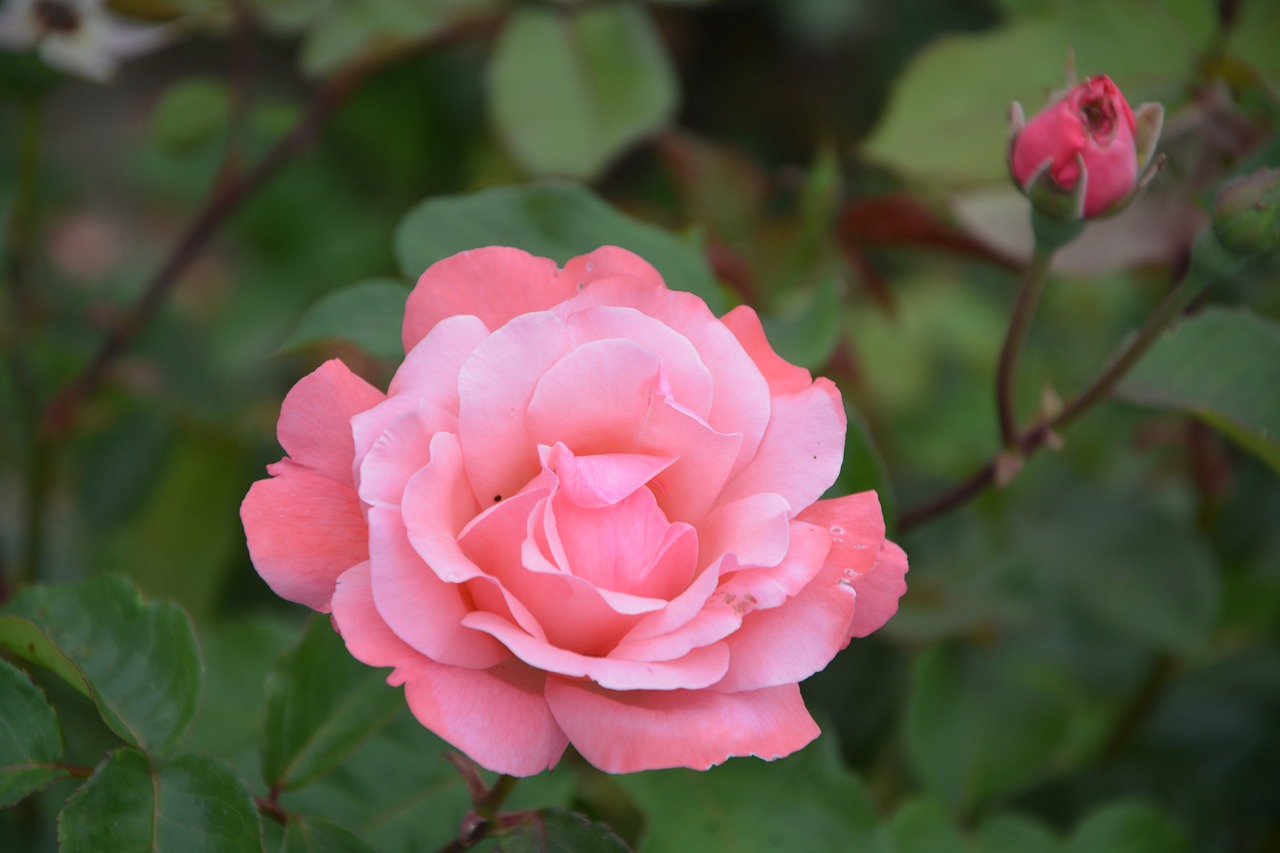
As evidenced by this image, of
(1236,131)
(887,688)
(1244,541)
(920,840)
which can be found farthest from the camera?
(1244,541)

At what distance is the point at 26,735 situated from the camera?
458mm

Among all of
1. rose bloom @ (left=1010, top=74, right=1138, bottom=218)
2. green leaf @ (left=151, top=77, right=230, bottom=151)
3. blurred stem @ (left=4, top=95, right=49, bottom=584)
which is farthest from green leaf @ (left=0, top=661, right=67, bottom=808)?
green leaf @ (left=151, top=77, right=230, bottom=151)

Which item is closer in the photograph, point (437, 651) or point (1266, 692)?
point (437, 651)

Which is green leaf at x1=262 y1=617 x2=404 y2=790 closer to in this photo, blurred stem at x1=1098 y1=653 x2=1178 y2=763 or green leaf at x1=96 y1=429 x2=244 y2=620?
green leaf at x1=96 y1=429 x2=244 y2=620

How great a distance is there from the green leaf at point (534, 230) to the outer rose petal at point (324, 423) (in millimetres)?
236

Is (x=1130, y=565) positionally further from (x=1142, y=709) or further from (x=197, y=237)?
(x=197, y=237)

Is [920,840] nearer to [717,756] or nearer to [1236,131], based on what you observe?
[717,756]

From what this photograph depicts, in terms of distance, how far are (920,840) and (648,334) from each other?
16.6 inches

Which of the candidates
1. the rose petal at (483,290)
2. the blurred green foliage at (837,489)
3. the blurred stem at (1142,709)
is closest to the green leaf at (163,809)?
the blurred green foliage at (837,489)

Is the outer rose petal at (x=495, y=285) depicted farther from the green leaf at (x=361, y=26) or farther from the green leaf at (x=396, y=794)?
the green leaf at (x=361, y=26)

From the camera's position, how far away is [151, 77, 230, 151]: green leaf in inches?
37.8

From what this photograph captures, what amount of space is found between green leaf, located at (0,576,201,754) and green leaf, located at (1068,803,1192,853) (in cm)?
61

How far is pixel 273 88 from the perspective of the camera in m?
2.13

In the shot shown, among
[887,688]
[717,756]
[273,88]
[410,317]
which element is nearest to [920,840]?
[887,688]
